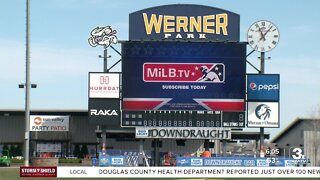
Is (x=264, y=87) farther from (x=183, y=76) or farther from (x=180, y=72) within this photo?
(x=180, y=72)

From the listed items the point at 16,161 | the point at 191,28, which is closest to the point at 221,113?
the point at 191,28

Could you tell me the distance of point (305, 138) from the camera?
73.0 m

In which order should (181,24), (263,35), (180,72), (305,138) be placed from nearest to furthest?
(180,72), (181,24), (263,35), (305,138)

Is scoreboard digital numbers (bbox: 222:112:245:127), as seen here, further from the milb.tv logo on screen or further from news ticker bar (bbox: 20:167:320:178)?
news ticker bar (bbox: 20:167:320:178)

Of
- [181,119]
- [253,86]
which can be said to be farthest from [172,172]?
[253,86]

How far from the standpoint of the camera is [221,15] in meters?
45.1

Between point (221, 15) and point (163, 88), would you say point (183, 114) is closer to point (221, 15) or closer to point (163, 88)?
point (163, 88)

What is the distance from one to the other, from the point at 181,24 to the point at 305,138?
111 ft

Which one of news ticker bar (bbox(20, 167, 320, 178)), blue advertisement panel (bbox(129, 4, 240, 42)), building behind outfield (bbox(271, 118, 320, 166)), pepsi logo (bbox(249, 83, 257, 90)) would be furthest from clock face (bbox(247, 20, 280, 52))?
building behind outfield (bbox(271, 118, 320, 166))

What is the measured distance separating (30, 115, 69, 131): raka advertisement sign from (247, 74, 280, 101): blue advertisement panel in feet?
91.4

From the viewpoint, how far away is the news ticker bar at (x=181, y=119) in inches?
1688

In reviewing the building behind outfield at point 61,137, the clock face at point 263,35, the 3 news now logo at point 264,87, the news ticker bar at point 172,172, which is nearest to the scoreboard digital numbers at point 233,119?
the 3 news now logo at point 264,87

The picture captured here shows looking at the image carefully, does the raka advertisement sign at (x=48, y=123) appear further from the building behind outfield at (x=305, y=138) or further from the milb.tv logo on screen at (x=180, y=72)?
the milb.tv logo on screen at (x=180, y=72)

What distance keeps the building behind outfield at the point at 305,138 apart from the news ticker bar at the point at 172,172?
27.9 meters
